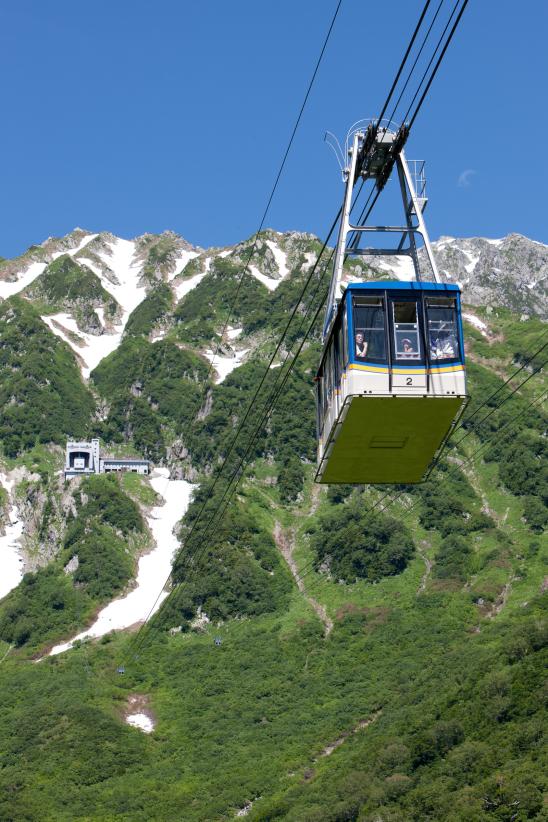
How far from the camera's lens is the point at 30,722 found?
330 feet

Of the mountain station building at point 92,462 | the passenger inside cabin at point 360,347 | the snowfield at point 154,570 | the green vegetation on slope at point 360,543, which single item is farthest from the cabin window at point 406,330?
the mountain station building at point 92,462

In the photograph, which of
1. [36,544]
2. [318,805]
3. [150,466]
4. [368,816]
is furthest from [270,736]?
[150,466]

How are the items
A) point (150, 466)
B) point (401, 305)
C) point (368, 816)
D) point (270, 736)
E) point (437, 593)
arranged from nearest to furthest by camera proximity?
point (401, 305), point (368, 816), point (270, 736), point (437, 593), point (150, 466)

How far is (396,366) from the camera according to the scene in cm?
3008

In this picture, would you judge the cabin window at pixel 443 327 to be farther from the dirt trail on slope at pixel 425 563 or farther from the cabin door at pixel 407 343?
the dirt trail on slope at pixel 425 563

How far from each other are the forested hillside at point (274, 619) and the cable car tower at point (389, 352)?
11861 mm

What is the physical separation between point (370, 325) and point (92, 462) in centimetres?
14879

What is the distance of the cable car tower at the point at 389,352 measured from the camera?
30.0 meters

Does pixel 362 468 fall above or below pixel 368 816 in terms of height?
above

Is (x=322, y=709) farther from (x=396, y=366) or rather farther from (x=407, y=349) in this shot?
Result: (x=396, y=366)

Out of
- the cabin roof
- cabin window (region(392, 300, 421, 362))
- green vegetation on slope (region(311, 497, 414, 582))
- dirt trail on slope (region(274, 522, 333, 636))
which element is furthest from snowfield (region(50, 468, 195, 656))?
the cabin roof

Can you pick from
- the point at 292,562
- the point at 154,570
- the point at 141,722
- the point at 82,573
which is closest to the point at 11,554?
the point at 82,573

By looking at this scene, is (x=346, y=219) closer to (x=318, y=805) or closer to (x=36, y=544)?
(x=318, y=805)

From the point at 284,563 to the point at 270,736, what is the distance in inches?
1750
